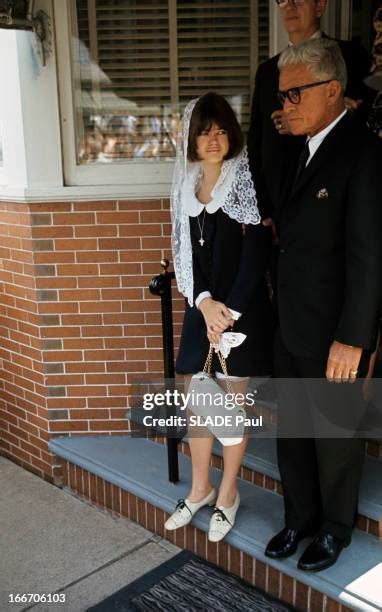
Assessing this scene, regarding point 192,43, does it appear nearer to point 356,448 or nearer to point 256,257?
point 256,257

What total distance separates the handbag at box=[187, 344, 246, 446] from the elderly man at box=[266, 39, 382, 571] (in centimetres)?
21

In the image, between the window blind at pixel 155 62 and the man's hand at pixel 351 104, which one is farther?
the window blind at pixel 155 62

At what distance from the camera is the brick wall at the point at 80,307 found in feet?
11.4

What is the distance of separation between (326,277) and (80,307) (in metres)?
1.76

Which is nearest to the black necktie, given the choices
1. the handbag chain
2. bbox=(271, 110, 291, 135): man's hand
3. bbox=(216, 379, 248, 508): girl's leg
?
bbox=(271, 110, 291, 135): man's hand

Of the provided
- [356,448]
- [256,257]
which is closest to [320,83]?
[256,257]

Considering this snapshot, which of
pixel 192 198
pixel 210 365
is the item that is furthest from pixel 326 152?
pixel 210 365

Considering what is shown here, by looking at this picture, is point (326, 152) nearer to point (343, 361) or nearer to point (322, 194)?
point (322, 194)

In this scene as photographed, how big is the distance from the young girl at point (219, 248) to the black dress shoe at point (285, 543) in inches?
9.3

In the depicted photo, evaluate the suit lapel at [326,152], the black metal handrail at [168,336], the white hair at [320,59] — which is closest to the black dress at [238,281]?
the black metal handrail at [168,336]

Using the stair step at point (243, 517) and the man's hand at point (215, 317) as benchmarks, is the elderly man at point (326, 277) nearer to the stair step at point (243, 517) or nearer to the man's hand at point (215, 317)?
the stair step at point (243, 517)

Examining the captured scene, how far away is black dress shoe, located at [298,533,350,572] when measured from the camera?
7.79ft

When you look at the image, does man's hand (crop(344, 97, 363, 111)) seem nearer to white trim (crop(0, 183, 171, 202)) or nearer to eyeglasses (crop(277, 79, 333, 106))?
eyeglasses (crop(277, 79, 333, 106))

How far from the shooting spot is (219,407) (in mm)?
2586
